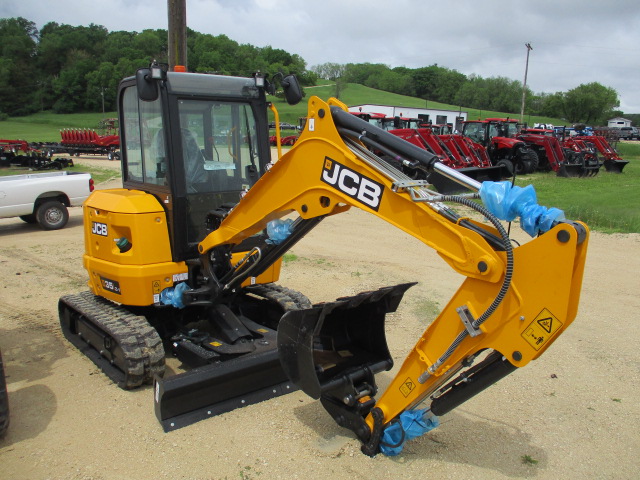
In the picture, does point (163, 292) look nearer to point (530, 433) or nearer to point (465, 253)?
point (465, 253)

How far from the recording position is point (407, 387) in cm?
353

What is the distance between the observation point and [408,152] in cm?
337

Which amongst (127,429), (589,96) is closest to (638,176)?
(127,429)

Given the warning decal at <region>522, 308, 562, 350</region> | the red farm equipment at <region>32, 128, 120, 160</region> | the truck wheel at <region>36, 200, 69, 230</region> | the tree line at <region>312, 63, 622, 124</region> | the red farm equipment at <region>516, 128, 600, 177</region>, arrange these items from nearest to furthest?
1. the warning decal at <region>522, 308, 562, 350</region>
2. the truck wheel at <region>36, 200, 69, 230</region>
3. the red farm equipment at <region>516, 128, 600, 177</region>
4. the red farm equipment at <region>32, 128, 120, 160</region>
5. the tree line at <region>312, 63, 622, 124</region>

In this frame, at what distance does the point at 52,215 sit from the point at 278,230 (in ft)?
32.4

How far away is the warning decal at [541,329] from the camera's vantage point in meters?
2.92

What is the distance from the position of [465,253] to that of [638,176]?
24.1 metres

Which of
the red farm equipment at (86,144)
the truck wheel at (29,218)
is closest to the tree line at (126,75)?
the red farm equipment at (86,144)

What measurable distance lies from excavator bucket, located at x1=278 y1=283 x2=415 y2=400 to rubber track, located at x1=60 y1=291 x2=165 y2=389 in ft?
5.00

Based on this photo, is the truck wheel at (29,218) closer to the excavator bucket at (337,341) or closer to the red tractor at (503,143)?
the excavator bucket at (337,341)

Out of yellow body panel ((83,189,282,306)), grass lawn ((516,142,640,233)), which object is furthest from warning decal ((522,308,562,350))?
grass lawn ((516,142,640,233))

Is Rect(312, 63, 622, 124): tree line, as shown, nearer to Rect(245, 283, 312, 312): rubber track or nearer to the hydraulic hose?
Rect(245, 283, 312, 312): rubber track

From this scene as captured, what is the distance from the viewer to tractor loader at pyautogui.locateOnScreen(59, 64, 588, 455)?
3.08 m

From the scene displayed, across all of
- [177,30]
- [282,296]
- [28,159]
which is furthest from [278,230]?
[28,159]
